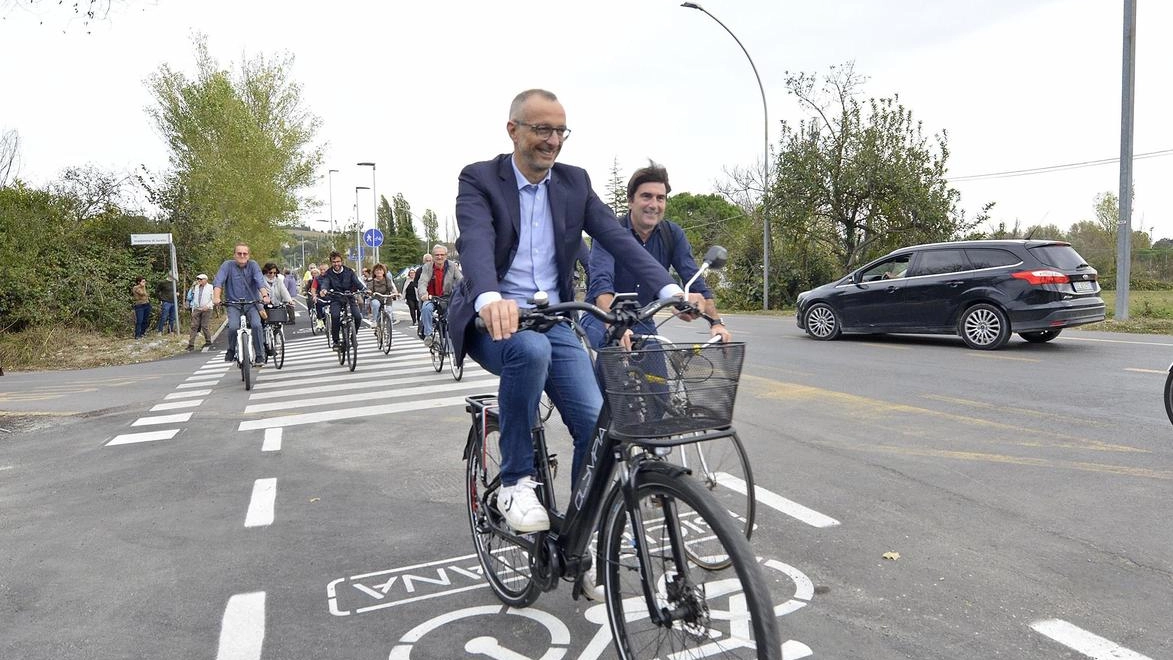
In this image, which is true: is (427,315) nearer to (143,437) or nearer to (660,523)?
(143,437)

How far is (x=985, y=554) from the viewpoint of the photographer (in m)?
3.88

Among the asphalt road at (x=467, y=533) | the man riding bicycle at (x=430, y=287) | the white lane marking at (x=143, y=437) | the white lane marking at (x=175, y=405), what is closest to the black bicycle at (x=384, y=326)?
the man riding bicycle at (x=430, y=287)

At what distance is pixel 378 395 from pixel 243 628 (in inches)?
259

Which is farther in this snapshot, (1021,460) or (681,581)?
(1021,460)

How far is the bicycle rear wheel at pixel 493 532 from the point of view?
11.1 feet

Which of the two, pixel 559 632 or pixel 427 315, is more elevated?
pixel 427 315

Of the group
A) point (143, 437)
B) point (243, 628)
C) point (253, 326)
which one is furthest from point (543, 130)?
point (253, 326)

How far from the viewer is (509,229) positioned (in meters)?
3.19

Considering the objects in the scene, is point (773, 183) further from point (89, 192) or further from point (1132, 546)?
point (1132, 546)

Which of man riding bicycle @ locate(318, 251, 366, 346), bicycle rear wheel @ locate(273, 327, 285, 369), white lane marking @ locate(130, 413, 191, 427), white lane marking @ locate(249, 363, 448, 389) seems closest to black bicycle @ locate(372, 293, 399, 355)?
man riding bicycle @ locate(318, 251, 366, 346)

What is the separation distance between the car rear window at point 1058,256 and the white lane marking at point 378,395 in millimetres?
7855

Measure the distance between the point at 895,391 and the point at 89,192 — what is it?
2339cm

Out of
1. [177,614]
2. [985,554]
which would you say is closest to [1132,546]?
[985,554]

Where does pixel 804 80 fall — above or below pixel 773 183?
above
